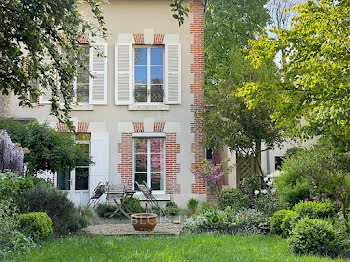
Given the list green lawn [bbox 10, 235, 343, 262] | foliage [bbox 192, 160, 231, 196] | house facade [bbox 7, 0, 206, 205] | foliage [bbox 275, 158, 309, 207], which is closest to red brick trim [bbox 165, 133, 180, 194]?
house facade [bbox 7, 0, 206, 205]

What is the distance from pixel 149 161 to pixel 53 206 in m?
4.92

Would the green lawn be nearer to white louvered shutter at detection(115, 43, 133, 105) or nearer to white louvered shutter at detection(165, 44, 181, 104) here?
white louvered shutter at detection(165, 44, 181, 104)

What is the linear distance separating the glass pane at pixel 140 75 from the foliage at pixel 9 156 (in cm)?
551

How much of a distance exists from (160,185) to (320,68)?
6.84 metres

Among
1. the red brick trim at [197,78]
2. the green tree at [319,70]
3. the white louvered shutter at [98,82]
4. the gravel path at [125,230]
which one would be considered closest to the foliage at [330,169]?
the green tree at [319,70]

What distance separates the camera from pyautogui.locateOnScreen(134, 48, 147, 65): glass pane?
12.5m

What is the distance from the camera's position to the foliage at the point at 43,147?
909cm

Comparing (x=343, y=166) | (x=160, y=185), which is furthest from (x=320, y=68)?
(x=160, y=185)

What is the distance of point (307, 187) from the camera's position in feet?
28.4

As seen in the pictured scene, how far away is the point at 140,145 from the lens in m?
12.1

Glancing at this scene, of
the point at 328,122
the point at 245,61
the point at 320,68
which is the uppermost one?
the point at 245,61

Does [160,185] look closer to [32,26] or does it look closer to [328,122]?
[328,122]

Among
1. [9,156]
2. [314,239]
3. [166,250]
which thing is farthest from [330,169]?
[9,156]

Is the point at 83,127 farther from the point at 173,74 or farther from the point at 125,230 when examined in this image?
the point at 125,230
